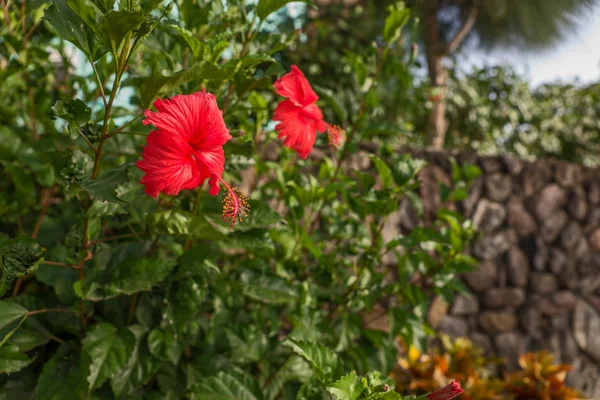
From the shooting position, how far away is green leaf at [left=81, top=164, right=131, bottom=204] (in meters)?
0.69

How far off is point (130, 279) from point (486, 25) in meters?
4.97

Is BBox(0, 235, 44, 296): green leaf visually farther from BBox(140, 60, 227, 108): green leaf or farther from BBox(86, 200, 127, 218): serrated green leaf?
BBox(140, 60, 227, 108): green leaf

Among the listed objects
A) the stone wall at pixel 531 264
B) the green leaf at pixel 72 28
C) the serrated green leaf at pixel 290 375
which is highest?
the green leaf at pixel 72 28

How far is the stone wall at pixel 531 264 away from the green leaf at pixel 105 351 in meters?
2.26

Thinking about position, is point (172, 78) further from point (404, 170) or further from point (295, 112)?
point (404, 170)

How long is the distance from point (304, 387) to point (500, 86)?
182 inches

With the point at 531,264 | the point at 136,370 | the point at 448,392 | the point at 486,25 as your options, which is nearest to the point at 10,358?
the point at 136,370

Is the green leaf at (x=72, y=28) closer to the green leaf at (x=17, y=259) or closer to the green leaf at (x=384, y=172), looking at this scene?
the green leaf at (x=17, y=259)

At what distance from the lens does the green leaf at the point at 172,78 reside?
29.2 inches

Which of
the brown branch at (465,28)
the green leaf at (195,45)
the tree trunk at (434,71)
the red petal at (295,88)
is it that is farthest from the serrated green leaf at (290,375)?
the brown branch at (465,28)

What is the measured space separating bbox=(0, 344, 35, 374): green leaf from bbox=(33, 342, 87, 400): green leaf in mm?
57

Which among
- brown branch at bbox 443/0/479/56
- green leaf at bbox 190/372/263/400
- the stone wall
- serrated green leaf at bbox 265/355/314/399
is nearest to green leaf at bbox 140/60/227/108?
green leaf at bbox 190/372/263/400

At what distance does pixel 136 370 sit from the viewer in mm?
1035

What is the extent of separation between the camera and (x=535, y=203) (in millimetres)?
3324
